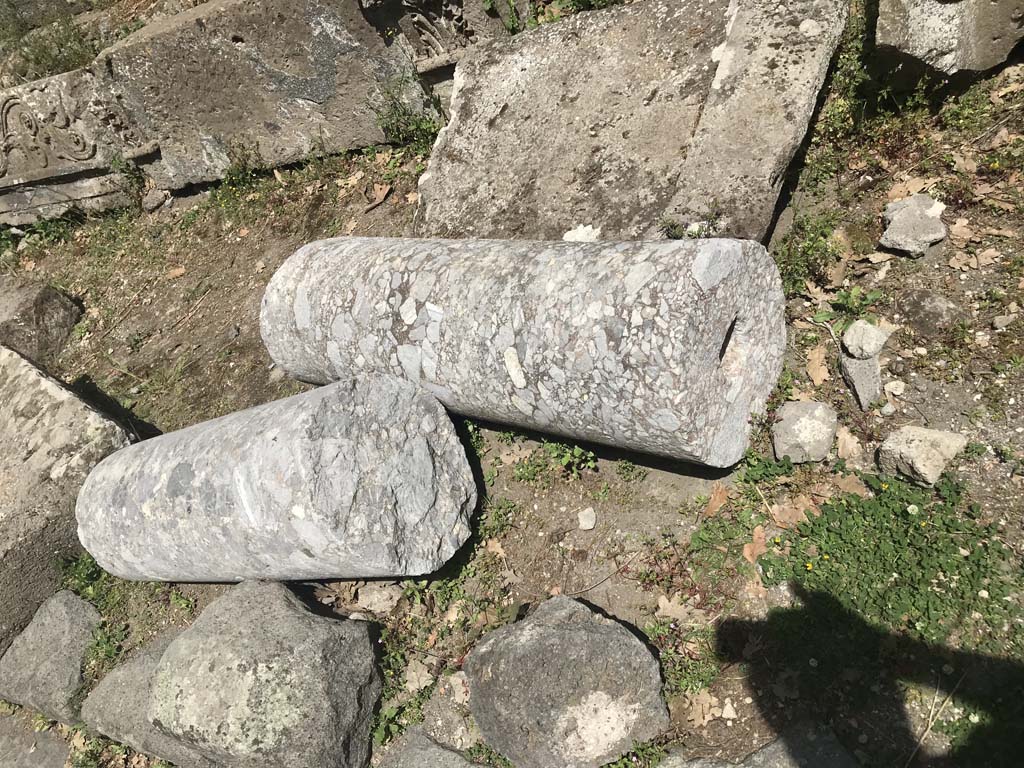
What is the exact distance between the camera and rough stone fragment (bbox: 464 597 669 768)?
2.74 meters

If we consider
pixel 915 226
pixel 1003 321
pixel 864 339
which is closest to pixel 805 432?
pixel 864 339

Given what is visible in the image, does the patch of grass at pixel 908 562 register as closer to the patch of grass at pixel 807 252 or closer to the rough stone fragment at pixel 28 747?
the patch of grass at pixel 807 252

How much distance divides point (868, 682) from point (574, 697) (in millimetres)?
1115

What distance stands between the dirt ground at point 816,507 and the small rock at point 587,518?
19 mm

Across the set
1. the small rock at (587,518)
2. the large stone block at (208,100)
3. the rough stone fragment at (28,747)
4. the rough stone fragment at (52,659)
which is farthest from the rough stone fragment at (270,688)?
the large stone block at (208,100)

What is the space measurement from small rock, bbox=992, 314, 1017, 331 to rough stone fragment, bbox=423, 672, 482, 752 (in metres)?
2.93

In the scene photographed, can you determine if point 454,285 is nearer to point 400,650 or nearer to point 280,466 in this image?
point 280,466

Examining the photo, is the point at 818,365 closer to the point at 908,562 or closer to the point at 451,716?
the point at 908,562

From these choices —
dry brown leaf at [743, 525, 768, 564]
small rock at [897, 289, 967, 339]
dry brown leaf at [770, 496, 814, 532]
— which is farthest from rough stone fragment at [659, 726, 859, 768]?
small rock at [897, 289, 967, 339]

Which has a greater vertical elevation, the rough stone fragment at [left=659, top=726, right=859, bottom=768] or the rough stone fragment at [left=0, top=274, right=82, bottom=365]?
the rough stone fragment at [left=0, top=274, right=82, bottom=365]

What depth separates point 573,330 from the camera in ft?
9.34

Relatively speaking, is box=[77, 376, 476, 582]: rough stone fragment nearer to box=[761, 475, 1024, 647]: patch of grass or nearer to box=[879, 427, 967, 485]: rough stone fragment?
box=[761, 475, 1024, 647]: patch of grass

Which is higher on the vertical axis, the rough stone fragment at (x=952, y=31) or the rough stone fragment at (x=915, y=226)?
the rough stone fragment at (x=952, y=31)

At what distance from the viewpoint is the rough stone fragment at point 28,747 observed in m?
4.30
